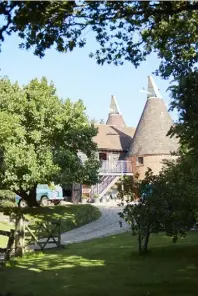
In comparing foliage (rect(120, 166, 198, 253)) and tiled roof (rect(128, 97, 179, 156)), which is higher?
tiled roof (rect(128, 97, 179, 156))

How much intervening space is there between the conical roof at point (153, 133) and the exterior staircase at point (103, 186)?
4469 millimetres

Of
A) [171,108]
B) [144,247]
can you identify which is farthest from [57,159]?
[171,108]

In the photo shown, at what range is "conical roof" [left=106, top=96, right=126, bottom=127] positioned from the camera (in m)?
61.1

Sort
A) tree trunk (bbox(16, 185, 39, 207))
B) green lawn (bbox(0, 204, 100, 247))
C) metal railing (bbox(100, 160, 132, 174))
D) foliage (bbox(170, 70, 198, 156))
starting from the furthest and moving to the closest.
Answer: metal railing (bbox(100, 160, 132, 174))
tree trunk (bbox(16, 185, 39, 207))
green lawn (bbox(0, 204, 100, 247))
foliage (bbox(170, 70, 198, 156))

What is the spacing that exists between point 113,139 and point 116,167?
20.8 feet

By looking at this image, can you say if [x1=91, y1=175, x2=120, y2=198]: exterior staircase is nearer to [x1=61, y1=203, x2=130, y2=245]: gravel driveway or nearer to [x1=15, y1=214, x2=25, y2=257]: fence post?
[x1=61, y1=203, x2=130, y2=245]: gravel driveway

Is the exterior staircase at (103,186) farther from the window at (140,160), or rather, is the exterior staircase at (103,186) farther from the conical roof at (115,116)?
the conical roof at (115,116)

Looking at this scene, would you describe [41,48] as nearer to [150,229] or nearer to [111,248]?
[150,229]

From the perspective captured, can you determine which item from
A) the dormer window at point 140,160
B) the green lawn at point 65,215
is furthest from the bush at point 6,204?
the dormer window at point 140,160

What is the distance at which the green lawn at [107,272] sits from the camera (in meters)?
9.14

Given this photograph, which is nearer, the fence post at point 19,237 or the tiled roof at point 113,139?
the fence post at point 19,237

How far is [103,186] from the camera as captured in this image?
41781 millimetres

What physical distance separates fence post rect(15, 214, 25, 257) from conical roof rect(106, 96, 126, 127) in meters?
46.1

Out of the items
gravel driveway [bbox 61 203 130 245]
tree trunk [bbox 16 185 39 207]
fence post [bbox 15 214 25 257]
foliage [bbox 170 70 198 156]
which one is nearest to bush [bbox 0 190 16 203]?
tree trunk [bbox 16 185 39 207]
